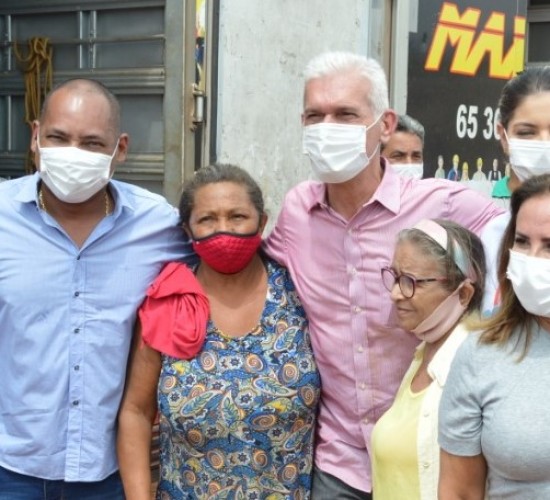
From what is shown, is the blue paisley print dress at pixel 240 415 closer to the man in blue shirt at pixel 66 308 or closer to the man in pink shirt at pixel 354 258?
the man in pink shirt at pixel 354 258

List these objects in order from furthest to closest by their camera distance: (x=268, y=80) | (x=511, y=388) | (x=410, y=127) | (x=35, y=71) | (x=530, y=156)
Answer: (x=410, y=127) → (x=35, y=71) → (x=268, y=80) → (x=530, y=156) → (x=511, y=388)

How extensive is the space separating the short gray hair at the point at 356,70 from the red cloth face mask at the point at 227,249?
499mm

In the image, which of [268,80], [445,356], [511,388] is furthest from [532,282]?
[268,80]

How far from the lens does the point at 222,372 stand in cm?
278

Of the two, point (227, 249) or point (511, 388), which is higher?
point (227, 249)

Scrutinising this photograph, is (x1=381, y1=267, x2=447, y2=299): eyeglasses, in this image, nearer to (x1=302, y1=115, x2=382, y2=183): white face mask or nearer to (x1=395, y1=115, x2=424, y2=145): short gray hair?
(x1=302, y1=115, x2=382, y2=183): white face mask

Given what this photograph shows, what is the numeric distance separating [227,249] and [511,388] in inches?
37.9

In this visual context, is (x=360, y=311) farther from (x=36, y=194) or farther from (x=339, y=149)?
(x=36, y=194)

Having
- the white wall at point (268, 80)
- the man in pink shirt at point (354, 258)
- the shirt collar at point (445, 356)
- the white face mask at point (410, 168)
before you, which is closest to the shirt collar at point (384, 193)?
the man in pink shirt at point (354, 258)

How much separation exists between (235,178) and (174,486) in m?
0.90

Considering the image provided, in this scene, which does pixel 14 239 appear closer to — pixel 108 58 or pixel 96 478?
pixel 96 478

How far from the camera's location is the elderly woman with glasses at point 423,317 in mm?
2520

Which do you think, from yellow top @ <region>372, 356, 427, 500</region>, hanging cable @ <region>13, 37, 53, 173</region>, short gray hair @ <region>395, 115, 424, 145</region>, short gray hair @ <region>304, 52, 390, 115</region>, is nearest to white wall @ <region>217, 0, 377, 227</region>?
short gray hair @ <region>395, 115, 424, 145</region>

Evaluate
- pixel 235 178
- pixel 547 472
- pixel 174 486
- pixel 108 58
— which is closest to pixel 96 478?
pixel 174 486
